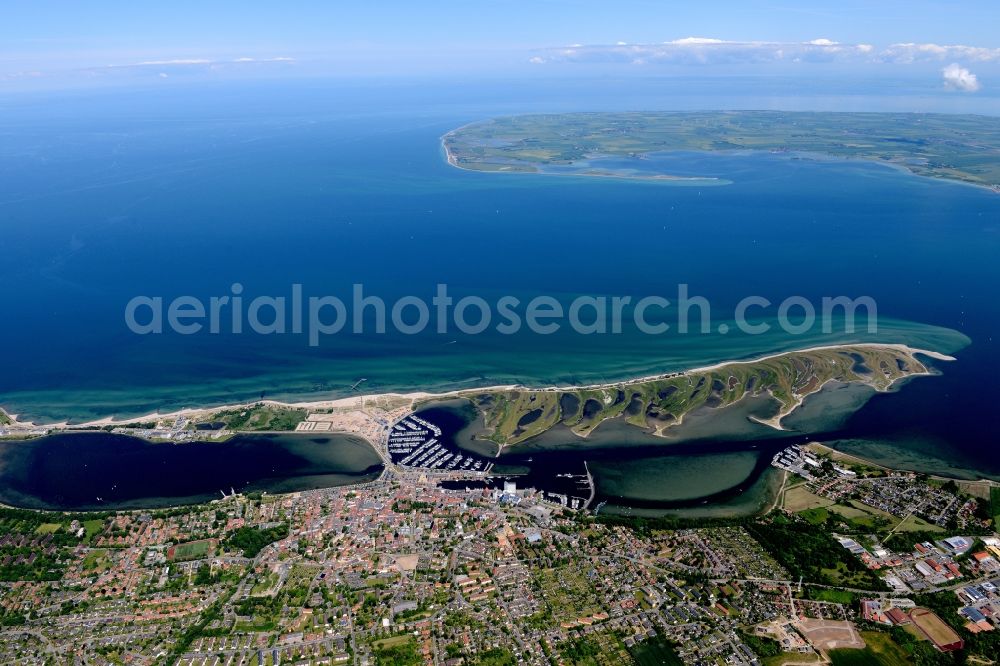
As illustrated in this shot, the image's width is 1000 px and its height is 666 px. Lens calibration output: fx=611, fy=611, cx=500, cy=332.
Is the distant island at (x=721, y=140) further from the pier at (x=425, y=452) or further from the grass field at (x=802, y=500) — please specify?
the grass field at (x=802, y=500)

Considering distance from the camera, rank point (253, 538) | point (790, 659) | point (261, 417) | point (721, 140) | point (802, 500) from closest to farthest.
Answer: point (790, 659), point (253, 538), point (802, 500), point (261, 417), point (721, 140)

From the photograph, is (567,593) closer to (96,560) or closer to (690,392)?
(690,392)

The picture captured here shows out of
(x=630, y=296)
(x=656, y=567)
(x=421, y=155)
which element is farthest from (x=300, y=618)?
(x=421, y=155)

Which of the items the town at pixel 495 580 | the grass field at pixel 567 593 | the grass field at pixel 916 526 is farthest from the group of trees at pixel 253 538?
the grass field at pixel 916 526

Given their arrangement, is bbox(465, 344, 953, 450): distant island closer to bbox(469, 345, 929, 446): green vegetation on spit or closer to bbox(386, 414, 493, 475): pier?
bbox(469, 345, 929, 446): green vegetation on spit

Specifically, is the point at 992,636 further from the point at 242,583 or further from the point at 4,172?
the point at 4,172

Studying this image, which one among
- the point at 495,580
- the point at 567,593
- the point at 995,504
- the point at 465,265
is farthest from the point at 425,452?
the point at 465,265
